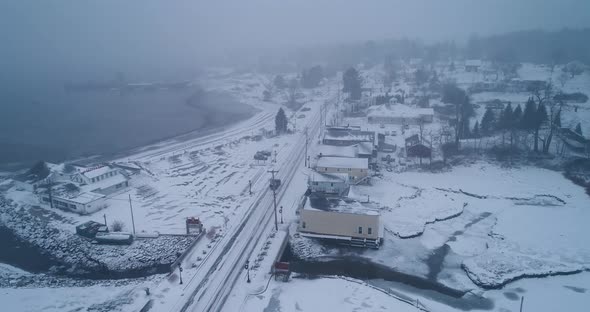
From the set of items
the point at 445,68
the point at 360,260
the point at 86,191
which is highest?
the point at 445,68

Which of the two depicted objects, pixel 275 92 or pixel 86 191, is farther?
pixel 275 92

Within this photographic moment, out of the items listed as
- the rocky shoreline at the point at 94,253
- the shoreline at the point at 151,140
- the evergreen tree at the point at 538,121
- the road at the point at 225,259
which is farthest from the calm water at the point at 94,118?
the evergreen tree at the point at 538,121

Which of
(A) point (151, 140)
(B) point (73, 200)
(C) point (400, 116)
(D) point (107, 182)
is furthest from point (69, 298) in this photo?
(C) point (400, 116)

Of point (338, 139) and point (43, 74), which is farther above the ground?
point (43, 74)

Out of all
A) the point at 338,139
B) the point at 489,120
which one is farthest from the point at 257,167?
the point at 489,120

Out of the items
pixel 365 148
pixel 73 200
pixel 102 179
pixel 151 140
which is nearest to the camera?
pixel 73 200

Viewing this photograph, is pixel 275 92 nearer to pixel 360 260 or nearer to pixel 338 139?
pixel 338 139

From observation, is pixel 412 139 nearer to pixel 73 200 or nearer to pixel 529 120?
pixel 529 120
